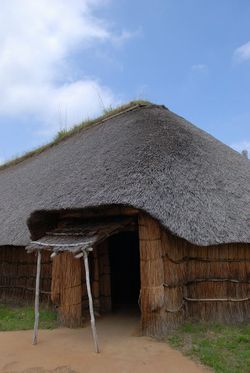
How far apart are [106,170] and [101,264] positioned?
2.12 metres

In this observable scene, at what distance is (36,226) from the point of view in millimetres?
8336

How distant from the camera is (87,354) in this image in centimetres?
606

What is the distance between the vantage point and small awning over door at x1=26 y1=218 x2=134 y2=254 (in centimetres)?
644

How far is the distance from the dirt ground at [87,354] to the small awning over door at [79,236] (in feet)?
5.12

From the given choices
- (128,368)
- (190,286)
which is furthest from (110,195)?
(128,368)

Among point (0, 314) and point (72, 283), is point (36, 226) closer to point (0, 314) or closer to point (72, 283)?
point (72, 283)

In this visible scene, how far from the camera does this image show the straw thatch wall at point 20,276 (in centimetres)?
Result: 945

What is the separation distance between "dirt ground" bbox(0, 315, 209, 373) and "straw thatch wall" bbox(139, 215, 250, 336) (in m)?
0.66

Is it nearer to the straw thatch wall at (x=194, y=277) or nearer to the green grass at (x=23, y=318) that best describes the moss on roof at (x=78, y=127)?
the straw thatch wall at (x=194, y=277)

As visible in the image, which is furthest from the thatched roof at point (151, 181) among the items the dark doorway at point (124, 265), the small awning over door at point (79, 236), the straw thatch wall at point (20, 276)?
the dark doorway at point (124, 265)

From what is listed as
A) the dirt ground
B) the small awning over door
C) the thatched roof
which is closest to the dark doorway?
the thatched roof

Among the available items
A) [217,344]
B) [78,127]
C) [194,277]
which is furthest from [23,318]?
[78,127]

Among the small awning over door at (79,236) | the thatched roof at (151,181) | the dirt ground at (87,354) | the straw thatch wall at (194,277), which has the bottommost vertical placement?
the dirt ground at (87,354)

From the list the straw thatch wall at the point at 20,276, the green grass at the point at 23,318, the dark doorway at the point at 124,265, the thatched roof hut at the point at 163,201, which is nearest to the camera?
the thatched roof hut at the point at 163,201
